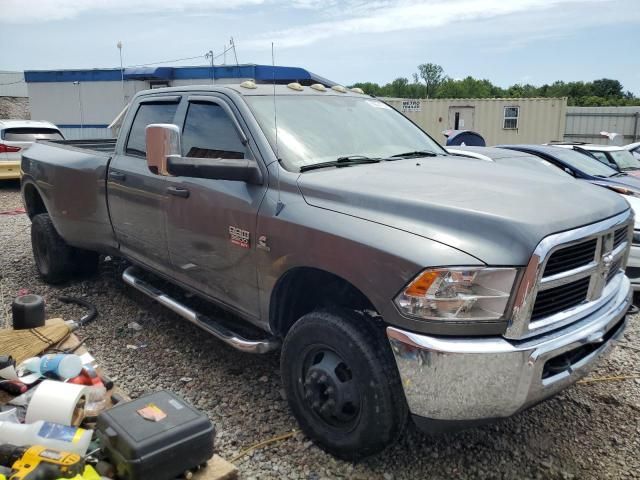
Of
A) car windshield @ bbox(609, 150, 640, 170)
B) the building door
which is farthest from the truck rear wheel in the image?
the building door

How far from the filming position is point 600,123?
22.2m

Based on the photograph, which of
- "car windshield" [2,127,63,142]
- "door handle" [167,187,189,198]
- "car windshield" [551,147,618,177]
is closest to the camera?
"door handle" [167,187,189,198]

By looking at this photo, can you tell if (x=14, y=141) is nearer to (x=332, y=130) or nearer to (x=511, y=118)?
Result: (x=332, y=130)

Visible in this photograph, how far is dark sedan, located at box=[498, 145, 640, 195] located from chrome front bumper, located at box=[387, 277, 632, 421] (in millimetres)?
5921

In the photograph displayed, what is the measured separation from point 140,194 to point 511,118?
18970 mm

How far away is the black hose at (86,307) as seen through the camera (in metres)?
4.65

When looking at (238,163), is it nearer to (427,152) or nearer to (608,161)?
(427,152)

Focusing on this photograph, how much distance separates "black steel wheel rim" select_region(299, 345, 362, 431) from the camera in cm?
271

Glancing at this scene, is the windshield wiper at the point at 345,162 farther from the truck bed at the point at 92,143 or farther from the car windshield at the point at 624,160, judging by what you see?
the car windshield at the point at 624,160

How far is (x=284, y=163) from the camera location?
3193 mm

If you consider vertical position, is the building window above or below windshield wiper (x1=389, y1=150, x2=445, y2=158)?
below

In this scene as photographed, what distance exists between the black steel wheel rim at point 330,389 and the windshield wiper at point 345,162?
1016 mm

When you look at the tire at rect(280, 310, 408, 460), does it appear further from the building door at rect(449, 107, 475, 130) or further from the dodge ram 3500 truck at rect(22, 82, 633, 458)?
the building door at rect(449, 107, 475, 130)

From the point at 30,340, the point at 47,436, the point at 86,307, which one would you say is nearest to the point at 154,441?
the point at 47,436
